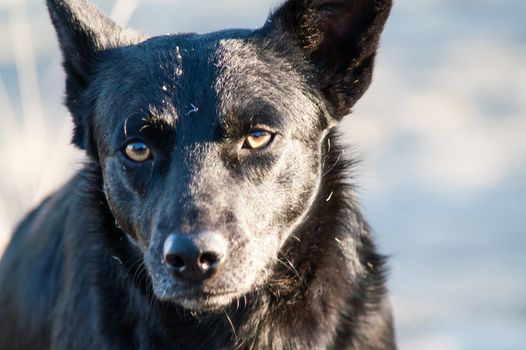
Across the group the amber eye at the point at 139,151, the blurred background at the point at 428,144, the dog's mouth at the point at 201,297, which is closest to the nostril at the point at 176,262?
the dog's mouth at the point at 201,297

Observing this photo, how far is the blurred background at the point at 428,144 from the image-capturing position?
820 centimetres

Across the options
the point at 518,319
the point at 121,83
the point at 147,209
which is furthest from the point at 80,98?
the point at 518,319

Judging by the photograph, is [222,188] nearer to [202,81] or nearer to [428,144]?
[202,81]

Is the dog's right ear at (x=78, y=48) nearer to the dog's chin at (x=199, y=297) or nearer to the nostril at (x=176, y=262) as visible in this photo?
the dog's chin at (x=199, y=297)

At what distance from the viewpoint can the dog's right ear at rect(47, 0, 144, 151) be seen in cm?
489

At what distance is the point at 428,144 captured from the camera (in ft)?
35.8

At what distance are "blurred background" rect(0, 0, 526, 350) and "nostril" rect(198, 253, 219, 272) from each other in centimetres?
231

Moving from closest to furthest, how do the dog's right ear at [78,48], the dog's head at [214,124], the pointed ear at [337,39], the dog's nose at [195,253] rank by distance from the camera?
the dog's nose at [195,253] < the dog's head at [214,124] < the pointed ear at [337,39] < the dog's right ear at [78,48]

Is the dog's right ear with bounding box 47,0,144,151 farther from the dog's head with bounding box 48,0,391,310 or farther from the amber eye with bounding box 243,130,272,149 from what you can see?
the amber eye with bounding box 243,130,272,149

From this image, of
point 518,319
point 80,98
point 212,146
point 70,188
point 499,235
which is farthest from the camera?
point 499,235

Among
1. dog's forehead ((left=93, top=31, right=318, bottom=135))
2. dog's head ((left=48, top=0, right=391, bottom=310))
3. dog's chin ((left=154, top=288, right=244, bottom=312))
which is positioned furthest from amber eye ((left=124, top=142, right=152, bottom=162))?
dog's chin ((left=154, top=288, right=244, bottom=312))

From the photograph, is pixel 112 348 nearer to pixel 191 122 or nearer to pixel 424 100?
pixel 191 122

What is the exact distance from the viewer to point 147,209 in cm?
444

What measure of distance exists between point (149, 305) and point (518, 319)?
4.15 meters
